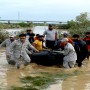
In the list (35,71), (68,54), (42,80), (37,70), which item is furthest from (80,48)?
(42,80)

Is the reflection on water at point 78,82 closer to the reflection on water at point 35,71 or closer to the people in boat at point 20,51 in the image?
the reflection on water at point 35,71

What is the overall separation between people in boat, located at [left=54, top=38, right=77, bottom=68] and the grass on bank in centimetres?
67

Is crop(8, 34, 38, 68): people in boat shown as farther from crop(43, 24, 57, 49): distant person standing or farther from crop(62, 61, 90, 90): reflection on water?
crop(43, 24, 57, 49): distant person standing

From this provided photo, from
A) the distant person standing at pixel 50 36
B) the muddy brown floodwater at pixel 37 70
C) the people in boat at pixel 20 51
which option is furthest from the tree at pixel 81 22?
the people in boat at pixel 20 51

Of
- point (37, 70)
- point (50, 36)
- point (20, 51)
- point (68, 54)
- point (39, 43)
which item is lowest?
point (37, 70)

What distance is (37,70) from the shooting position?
12.7 meters

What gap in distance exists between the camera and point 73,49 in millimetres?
12898

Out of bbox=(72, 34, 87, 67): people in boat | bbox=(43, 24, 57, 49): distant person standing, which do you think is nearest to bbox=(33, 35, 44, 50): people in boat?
bbox=(72, 34, 87, 67): people in boat

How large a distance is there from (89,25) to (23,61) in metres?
13.7

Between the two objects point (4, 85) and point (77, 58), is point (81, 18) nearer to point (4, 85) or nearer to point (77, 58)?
point (77, 58)

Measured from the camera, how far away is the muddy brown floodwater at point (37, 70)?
385 inches

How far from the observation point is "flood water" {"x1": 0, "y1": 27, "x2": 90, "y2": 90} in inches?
385

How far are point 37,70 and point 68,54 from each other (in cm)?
125

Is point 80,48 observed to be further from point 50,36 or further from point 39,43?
point 50,36
